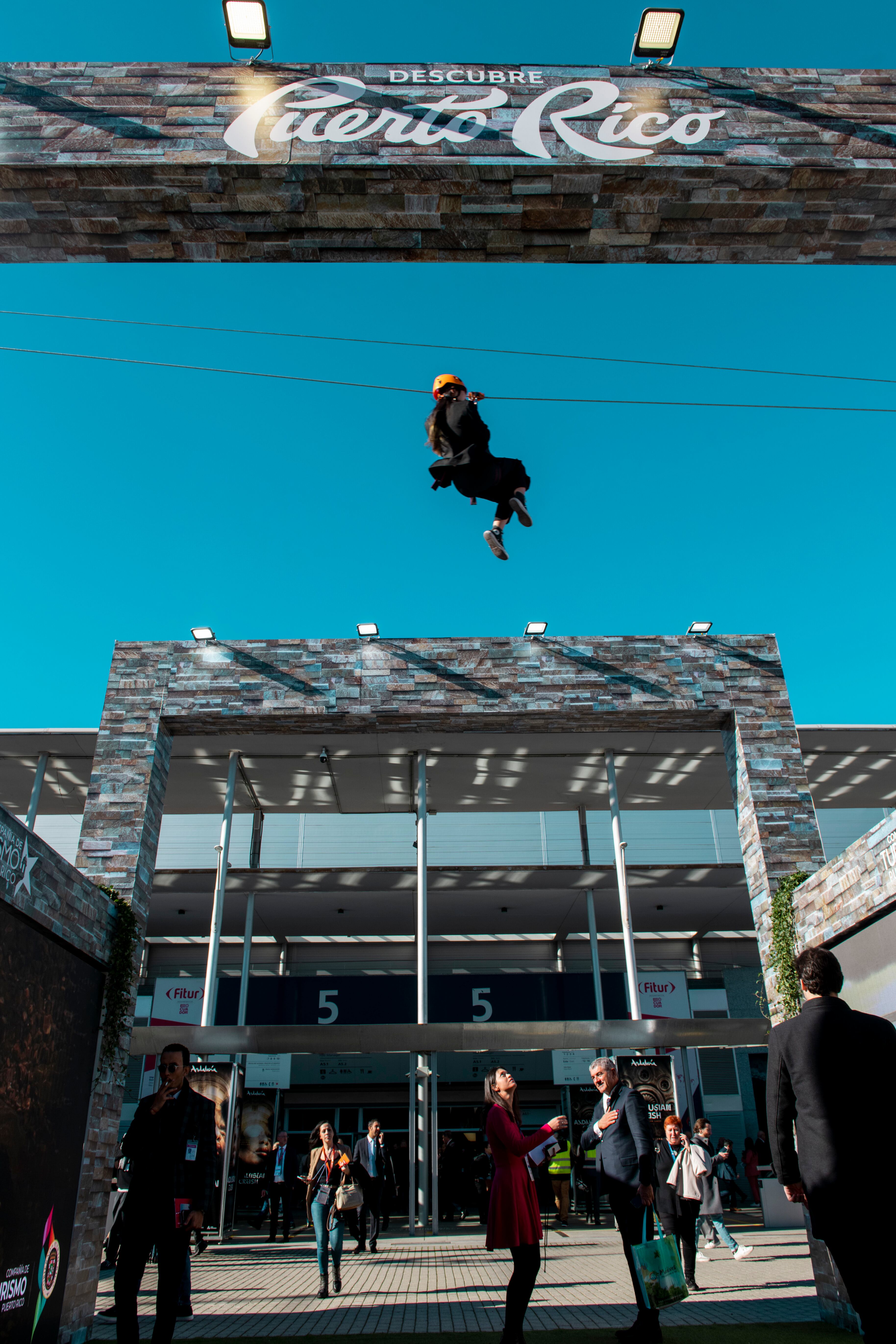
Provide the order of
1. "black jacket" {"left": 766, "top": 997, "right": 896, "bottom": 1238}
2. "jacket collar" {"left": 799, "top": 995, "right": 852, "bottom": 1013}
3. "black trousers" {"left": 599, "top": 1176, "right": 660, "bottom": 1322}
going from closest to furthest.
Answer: "black jacket" {"left": 766, "top": 997, "right": 896, "bottom": 1238}, "jacket collar" {"left": 799, "top": 995, "right": 852, "bottom": 1013}, "black trousers" {"left": 599, "top": 1176, "right": 660, "bottom": 1322}

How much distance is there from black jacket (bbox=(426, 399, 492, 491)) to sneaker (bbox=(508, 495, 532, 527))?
30cm

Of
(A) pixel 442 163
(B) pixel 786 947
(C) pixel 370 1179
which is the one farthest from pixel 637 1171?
(C) pixel 370 1179

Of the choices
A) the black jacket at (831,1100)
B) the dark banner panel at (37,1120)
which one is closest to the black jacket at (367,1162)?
the dark banner panel at (37,1120)

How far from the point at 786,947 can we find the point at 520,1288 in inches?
158

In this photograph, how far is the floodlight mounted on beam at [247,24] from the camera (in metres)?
4.66

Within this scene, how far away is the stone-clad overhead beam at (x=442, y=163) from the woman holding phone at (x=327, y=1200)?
6.46 metres

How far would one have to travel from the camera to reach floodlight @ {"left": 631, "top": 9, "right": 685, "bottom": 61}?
4.70 meters

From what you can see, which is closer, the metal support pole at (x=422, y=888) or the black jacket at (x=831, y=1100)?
the black jacket at (x=831, y=1100)

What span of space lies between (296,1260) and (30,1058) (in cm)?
624

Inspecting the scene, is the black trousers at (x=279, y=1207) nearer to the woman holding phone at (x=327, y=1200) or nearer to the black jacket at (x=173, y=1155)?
the woman holding phone at (x=327, y=1200)

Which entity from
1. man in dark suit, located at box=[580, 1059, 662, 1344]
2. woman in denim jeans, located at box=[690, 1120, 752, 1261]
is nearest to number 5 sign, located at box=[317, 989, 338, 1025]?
woman in denim jeans, located at box=[690, 1120, 752, 1261]

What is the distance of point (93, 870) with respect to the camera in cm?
823

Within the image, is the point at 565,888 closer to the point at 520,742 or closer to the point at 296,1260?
the point at 520,742

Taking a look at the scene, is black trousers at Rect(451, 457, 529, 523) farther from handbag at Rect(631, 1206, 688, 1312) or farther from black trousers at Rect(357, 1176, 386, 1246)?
black trousers at Rect(357, 1176, 386, 1246)
